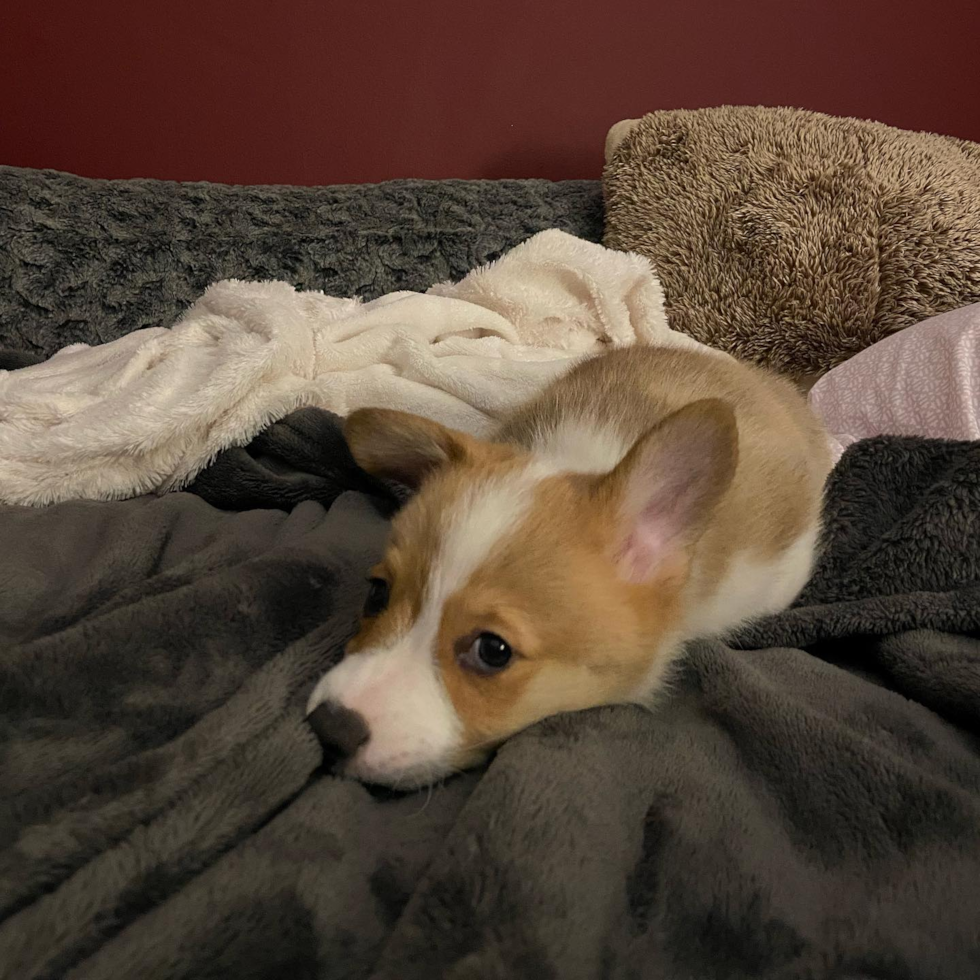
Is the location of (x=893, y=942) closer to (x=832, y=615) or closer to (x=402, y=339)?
(x=832, y=615)

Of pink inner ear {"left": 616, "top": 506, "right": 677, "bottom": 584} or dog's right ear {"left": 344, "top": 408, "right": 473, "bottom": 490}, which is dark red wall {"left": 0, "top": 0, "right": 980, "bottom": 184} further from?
pink inner ear {"left": 616, "top": 506, "right": 677, "bottom": 584}

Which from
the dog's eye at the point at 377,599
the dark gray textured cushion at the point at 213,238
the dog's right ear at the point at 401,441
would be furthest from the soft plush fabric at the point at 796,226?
the dog's eye at the point at 377,599

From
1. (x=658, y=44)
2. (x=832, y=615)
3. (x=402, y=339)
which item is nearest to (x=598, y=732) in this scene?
(x=832, y=615)

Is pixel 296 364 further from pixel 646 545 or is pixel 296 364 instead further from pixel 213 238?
pixel 646 545

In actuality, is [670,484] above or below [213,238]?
below

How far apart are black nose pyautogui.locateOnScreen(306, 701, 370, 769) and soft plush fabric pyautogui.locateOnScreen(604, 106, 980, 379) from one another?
1872 millimetres

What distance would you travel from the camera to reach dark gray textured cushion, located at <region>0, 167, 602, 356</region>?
7.40 ft

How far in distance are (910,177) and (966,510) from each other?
1.42 meters

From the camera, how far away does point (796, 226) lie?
2244 mm

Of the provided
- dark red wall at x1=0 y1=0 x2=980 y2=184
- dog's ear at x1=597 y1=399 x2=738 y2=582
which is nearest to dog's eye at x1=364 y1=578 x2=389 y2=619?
dog's ear at x1=597 y1=399 x2=738 y2=582

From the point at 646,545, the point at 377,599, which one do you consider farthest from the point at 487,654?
the point at 646,545

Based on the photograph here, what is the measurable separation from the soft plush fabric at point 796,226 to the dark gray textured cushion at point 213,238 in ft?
1.12

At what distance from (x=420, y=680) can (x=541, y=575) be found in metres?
0.21

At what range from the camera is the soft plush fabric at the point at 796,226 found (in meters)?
2.17
